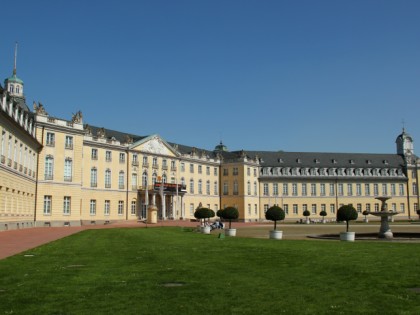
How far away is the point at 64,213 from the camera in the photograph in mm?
52031

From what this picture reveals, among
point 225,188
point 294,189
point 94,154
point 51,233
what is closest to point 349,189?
point 294,189

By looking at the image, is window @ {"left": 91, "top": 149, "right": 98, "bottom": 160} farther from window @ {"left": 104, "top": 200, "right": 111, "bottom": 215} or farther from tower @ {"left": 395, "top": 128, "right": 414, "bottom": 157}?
tower @ {"left": 395, "top": 128, "right": 414, "bottom": 157}

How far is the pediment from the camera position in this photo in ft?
225

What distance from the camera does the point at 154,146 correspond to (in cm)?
7144

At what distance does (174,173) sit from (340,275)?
6420 centimetres

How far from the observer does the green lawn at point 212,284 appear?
8.38 meters

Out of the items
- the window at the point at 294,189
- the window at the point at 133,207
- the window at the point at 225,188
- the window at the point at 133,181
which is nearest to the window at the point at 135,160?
the window at the point at 133,181

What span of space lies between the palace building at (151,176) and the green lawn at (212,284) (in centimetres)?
2423

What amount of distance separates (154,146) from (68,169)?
2001 cm

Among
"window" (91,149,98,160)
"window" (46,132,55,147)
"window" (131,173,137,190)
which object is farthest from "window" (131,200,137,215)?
"window" (46,132,55,147)

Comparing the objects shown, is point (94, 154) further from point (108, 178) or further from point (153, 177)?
point (153, 177)

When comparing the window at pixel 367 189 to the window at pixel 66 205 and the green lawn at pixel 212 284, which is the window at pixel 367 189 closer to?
the window at pixel 66 205

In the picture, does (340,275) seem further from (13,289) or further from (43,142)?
(43,142)

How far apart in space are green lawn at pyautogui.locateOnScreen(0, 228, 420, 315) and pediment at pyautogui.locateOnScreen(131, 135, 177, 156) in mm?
52042
